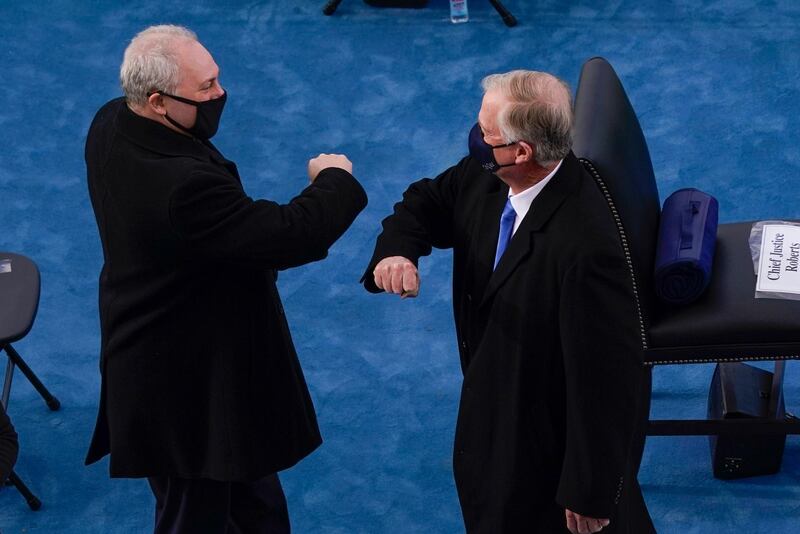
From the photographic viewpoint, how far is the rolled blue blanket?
354 cm

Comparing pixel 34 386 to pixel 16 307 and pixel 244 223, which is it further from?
pixel 244 223

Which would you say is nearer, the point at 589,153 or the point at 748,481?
the point at 589,153

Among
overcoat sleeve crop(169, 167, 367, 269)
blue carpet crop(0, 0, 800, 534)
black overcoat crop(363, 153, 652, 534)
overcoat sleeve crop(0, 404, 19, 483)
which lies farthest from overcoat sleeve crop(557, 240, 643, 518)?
overcoat sleeve crop(0, 404, 19, 483)

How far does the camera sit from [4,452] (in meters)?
2.95

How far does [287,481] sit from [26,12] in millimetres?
4176

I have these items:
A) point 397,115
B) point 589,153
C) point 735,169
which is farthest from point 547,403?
point 397,115

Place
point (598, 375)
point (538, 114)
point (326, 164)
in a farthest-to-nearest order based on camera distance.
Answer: point (326, 164), point (598, 375), point (538, 114)

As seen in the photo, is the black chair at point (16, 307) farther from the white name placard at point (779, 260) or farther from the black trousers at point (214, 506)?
the white name placard at point (779, 260)

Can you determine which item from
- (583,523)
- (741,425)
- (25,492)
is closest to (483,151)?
(583,523)

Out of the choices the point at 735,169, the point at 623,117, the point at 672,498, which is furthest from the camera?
the point at 735,169

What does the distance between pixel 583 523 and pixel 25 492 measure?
6.87 feet

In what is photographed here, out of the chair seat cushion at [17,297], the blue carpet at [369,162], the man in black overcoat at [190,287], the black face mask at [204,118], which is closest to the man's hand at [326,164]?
the man in black overcoat at [190,287]

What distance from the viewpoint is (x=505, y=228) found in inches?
114

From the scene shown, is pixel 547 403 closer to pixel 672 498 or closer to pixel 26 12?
pixel 672 498
